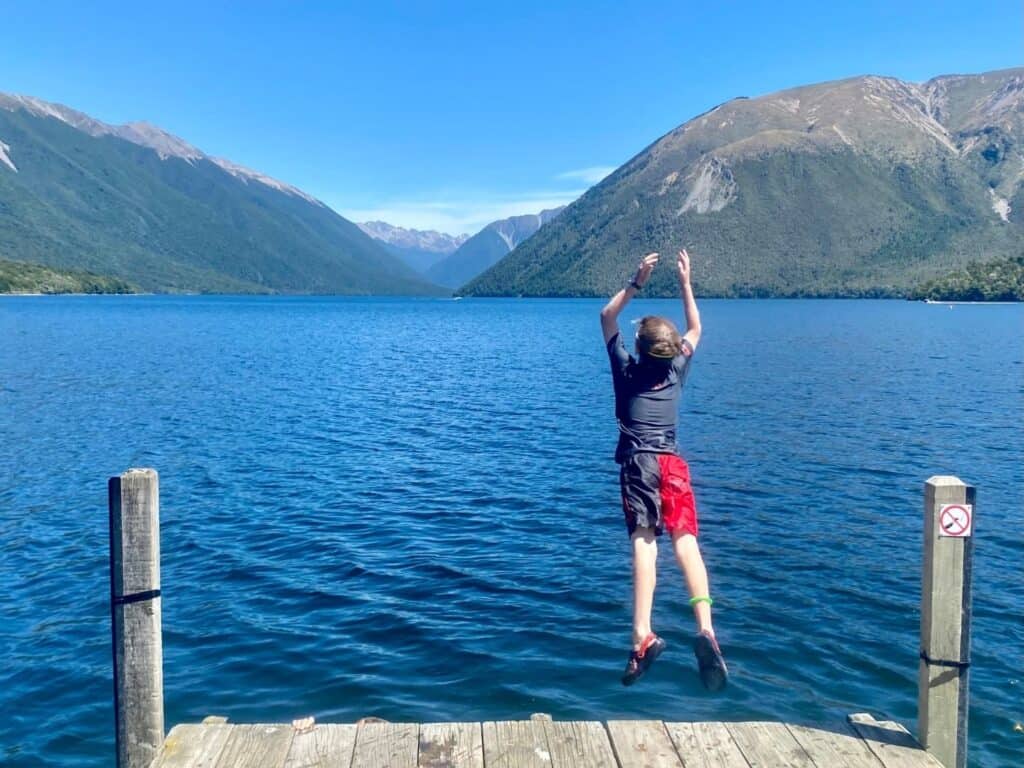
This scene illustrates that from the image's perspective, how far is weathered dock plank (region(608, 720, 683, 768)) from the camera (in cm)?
661

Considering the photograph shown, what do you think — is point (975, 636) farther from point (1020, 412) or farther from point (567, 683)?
point (1020, 412)

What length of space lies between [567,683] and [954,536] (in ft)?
22.7

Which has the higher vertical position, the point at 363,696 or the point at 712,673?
the point at 712,673

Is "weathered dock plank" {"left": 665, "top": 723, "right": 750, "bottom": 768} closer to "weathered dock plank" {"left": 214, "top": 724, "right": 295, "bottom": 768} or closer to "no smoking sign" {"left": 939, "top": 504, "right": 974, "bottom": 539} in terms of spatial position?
"no smoking sign" {"left": 939, "top": 504, "right": 974, "bottom": 539}

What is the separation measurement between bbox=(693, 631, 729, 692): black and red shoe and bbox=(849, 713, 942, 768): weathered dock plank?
144cm

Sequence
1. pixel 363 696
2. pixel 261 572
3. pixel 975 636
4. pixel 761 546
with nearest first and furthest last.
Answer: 1. pixel 363 696
2. pixel 975 636
3. pixel 261 572
4. pixel 761 546

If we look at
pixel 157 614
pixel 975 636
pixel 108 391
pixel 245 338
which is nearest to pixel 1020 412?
pixel 975 636

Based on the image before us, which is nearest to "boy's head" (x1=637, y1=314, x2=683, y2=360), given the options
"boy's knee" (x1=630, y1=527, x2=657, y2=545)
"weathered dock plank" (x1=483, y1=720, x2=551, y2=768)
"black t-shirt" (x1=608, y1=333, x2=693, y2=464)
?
"black t-shirt" (x1=608, y1=333, x2=693, y2=464)

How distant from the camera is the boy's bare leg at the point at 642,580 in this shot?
707cm

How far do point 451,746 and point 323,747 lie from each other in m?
1.01

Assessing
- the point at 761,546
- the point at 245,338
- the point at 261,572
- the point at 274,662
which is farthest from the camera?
the point at 245,338

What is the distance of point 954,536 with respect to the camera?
6707 millimetres

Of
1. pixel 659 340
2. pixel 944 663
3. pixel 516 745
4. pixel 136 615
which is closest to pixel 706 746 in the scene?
pixel 516 745

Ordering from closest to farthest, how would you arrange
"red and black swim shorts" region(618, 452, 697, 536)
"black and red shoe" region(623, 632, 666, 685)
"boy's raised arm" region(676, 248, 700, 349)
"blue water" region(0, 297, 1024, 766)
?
"black and red shoe" region(623, 632, 666, 685) < "red and black swim shorts" region(618, 452, 697, 536) < "boy's raised arm" region(676, 248, 700, 349) < "blue water" region(0, 297, 1024, 766)
